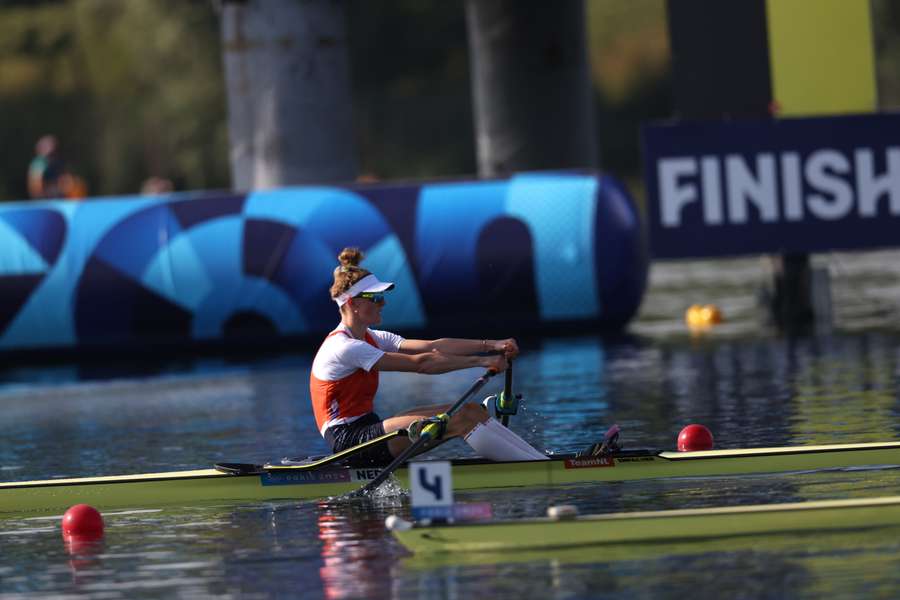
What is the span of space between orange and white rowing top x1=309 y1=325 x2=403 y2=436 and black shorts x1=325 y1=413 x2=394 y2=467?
41mm

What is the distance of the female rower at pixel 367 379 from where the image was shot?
11320mm

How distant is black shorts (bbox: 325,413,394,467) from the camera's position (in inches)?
448

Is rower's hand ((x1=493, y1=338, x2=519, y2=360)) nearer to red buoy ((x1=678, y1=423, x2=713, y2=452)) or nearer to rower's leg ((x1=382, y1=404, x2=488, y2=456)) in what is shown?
rower's leg ((x1=382, y1=404, x2=488, y2=456))

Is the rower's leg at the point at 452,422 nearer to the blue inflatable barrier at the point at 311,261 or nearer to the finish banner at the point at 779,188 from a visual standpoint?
the finish banner at the point at 779,188

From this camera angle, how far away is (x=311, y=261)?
69.2 ft

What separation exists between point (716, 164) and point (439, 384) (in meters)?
4.53

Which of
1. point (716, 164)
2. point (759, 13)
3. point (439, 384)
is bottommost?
point (439, 384)

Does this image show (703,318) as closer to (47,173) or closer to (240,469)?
(47,173)

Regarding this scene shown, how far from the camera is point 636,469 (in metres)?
11.4

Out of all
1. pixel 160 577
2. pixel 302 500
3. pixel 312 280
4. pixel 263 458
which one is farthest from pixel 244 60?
pixel 160 577

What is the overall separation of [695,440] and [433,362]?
215 centimetres

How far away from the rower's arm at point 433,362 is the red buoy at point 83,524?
205cm

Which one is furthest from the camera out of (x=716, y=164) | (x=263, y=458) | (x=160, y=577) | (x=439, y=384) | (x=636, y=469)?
(x=716, y=164)

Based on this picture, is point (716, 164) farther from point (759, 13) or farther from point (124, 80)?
point (124, 80)
